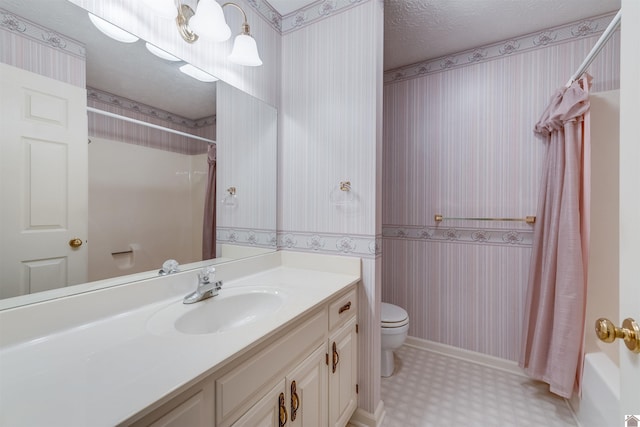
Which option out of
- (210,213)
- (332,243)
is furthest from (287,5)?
(332,243)

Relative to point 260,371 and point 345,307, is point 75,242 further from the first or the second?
point 345,307

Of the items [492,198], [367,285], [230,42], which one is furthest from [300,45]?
[492,198]

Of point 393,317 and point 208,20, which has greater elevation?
point 208,20

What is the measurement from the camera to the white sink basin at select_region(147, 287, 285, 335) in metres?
0.88

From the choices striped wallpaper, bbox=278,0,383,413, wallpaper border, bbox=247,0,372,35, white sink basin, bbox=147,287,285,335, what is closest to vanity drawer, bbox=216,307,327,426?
white sink basin, bbox=147,287,285,335

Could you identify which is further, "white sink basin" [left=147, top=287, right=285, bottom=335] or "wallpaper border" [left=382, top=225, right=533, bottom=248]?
"wallpaper border" [left=382, top=225, right=533, bottom=248]

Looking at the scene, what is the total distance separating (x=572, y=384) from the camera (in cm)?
143

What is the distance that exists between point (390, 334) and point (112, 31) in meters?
2.04

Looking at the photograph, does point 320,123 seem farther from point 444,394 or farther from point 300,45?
point 444,394

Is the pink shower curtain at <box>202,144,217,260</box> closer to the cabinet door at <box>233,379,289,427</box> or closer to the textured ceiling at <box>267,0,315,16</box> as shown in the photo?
the cabinet door at <box>233,379,289,427</box>

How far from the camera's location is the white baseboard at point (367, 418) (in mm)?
1396

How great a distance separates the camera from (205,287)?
1.07 metres

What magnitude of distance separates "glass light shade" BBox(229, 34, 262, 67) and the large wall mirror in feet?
0.49

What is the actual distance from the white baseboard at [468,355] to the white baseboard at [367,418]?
88cm
